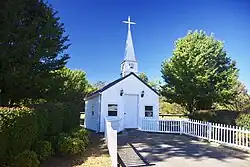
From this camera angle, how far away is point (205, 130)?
1195 cm

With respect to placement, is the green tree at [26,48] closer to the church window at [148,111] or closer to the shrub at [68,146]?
the shrub at [68,146]

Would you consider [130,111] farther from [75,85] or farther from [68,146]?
[75,85]

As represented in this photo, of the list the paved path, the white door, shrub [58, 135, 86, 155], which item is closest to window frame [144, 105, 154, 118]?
the white door

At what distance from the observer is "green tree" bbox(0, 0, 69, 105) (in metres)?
11.4

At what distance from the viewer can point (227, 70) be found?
19.9 m

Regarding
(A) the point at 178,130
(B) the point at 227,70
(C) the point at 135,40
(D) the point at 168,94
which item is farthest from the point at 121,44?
(A) the point at 178,130

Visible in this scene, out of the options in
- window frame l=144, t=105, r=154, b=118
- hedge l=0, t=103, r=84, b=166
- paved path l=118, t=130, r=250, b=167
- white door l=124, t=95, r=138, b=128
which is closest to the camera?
hedge l=0, t=103, r=84, b=166

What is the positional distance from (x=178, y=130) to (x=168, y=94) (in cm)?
655

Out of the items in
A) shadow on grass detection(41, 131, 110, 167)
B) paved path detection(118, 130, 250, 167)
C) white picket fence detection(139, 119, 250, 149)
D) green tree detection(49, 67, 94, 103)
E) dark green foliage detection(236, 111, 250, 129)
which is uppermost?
green tree detection(49, 67, 94, 103)

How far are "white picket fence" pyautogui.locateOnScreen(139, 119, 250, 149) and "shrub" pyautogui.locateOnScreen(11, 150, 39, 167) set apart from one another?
771 centimetres

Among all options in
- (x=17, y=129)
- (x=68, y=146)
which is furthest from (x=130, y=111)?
(x=17, y=129)

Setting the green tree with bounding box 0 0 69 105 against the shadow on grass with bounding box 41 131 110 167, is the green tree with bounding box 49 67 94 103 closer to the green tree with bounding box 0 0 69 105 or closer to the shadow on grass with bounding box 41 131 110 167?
the green tree with bounding box 0 0 69 105

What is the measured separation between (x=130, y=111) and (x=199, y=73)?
270 inches

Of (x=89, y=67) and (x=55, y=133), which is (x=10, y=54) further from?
(x=89, y=67)
